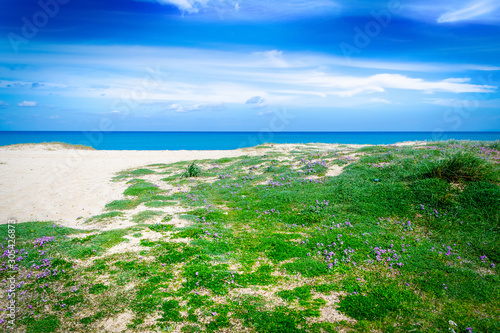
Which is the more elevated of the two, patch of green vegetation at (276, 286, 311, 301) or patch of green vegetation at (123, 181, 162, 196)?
patch of green vegetation at (123, 181, 162, 196)

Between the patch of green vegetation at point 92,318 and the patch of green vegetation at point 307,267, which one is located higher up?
the patch of green vegetation at point 307,267

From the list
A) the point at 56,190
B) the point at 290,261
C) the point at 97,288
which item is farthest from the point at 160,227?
the point at 56,190

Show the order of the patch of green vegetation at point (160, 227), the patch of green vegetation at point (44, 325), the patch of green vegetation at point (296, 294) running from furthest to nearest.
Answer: the patch of green vegetation at point (160, 227) < the patch of green vegetation at point (296, 294) < the patch of green vegetation at point (44, 325)

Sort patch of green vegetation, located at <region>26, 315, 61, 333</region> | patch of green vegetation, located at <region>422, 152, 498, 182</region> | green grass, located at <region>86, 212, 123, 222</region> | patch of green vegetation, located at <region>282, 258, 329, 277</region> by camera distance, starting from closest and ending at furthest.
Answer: patch of green vegetation, located at <region>26, 315, 61, 333</region> < patch of green vegetation, located at <region>282, 258, 329, 277</region> < patch of green vegetation, located at <region>422, 152, 498, 182</region> < green grass, located at <region>86, 212, 123, 222</region>

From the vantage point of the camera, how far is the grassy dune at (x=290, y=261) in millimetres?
5871

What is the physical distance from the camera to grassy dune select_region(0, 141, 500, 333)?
19.3 ft

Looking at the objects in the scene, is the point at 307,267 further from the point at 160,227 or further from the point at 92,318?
the point at 160,227

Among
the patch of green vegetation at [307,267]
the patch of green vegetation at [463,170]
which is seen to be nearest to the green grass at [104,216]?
the patch of green vegetation at [307,267]

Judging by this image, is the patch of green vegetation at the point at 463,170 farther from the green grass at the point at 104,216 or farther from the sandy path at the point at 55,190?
the sandy path at the point at 55,190

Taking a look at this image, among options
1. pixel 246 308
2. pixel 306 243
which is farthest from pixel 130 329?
pixel 306 243

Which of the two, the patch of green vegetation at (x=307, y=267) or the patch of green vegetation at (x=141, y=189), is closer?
the patch of green vegetation at (x=307, y=267)

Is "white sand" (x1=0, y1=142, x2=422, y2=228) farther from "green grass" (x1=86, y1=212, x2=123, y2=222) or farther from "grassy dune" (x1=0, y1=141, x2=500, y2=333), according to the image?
"grassy dune" (x1=0, y1=141, x2=500, y2=333)

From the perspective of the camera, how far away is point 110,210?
13.0 meters

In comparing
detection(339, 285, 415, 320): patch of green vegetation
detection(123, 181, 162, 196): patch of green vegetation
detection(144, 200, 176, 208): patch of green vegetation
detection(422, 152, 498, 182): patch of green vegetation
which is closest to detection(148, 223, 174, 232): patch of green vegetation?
detection(144, 200, 176, 208): patch of green vegetation
